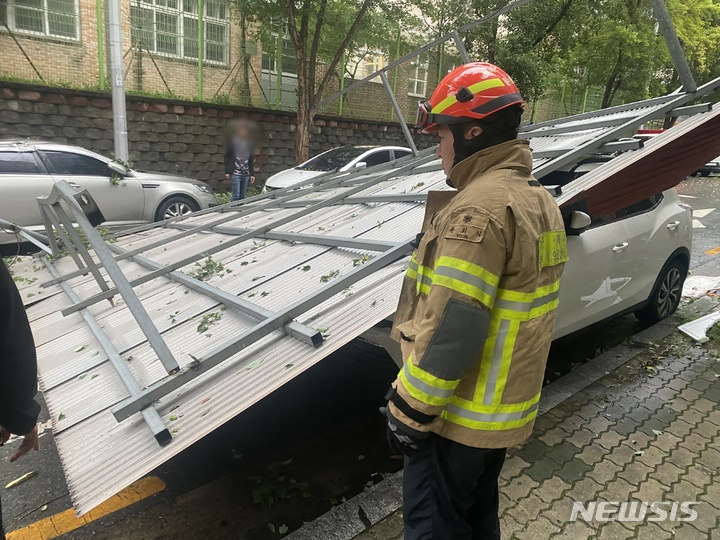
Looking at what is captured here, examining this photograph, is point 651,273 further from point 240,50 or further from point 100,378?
point 240,50

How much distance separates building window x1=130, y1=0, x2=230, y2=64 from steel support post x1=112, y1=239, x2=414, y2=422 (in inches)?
491

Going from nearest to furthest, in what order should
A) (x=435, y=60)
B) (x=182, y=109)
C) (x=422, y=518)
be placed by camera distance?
(x=422, y=518) < (x=182, y=109) < (x=435, y=60)

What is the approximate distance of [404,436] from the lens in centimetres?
164

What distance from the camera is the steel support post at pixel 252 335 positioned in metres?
2.12

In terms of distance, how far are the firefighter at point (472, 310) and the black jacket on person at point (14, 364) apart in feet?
4.00

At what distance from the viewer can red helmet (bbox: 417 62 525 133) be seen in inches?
64.9

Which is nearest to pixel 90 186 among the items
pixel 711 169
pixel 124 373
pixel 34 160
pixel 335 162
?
pixel 34 160

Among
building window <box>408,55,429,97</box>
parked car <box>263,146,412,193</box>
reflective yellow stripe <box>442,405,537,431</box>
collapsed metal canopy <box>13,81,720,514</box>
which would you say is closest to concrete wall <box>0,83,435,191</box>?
parked car <box>263,146,412,193</box>

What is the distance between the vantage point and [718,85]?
3797 millimetres

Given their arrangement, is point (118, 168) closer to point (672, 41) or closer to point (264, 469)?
point (264, 469)

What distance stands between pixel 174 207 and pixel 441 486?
8.50 m

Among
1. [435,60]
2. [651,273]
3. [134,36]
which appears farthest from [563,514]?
[435,60]

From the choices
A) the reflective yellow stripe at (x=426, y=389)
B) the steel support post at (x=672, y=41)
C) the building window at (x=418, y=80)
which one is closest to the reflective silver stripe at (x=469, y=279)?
the reflective yellow stripe at (x=426, y=389)

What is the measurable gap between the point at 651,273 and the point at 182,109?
425 inches
